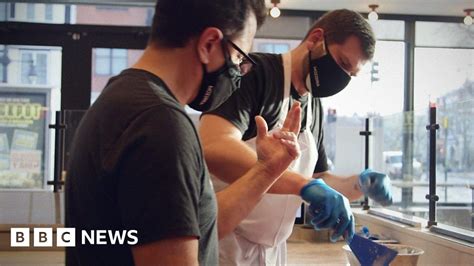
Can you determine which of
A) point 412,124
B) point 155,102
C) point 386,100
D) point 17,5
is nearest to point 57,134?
point 17,5

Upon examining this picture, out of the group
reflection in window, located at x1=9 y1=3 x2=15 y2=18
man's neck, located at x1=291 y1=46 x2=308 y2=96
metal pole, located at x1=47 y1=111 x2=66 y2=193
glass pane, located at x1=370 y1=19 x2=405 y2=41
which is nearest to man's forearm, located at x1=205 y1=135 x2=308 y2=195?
man's neck, located at x1=291 y1=46 x2=308 y2=96

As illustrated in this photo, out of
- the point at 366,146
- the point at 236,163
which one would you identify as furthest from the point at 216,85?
the point at 366,146

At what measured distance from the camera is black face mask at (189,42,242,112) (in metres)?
0.84

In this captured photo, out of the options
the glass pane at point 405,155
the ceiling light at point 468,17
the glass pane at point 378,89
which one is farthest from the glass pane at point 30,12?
the ceiling light at point 468,17

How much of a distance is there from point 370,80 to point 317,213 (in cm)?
451

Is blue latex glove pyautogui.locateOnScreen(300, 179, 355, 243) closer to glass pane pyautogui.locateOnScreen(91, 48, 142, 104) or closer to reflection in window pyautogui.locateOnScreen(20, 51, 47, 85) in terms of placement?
glass pane pyautogui.locateOnScreen(91, 48, 142, 104)

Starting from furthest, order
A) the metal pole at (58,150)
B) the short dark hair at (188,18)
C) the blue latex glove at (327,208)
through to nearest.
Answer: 1. the metal pole at (58,150)
2. the blue latex glove at (327,208)
3. the short dark hair at (188,18)

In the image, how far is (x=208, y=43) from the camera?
2.58ft

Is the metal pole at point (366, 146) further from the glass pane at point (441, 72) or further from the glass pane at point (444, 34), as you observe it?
the glass pane at point (444, 34)

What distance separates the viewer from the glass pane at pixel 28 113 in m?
5.04

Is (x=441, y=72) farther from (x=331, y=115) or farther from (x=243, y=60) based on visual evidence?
(x=243, y=60)

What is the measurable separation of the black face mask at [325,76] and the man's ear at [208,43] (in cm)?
77

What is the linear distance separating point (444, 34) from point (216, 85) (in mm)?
5213

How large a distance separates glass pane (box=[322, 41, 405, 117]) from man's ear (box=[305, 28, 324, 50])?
3.87 meters
